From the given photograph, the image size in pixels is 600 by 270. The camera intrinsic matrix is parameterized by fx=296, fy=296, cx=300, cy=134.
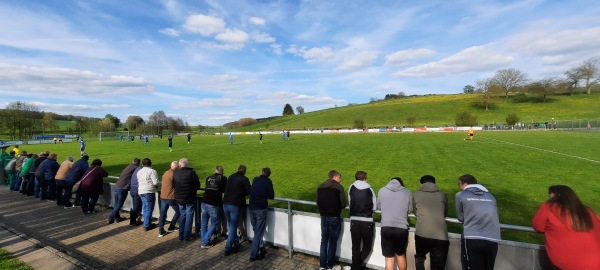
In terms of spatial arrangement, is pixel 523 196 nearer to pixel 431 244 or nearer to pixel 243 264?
pixel 431 244

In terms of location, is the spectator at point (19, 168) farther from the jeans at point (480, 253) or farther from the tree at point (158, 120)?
the tree at point (158, 120)

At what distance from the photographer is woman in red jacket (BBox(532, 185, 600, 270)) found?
3.55 m

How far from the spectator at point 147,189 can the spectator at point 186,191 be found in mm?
1165

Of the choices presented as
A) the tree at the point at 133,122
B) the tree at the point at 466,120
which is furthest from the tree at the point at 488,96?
the tree at the point at 133,122

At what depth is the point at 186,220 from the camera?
7.28 metres

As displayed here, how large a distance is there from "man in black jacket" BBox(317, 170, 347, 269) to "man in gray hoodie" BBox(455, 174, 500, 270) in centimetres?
195

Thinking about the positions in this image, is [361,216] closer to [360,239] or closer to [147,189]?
[360,239]

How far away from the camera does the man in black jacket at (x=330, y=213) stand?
17.8ft

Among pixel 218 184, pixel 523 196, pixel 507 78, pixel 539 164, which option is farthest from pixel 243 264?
pixel 507 78

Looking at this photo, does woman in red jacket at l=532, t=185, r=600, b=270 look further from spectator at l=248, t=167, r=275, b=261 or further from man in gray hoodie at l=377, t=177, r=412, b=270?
spectator at l=248, t=167, r=275, b=261

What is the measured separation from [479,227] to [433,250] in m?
0.81

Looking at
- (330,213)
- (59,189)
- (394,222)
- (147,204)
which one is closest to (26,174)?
(59,189)

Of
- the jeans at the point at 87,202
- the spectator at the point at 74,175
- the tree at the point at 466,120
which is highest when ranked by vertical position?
the tree at the point at 466,120

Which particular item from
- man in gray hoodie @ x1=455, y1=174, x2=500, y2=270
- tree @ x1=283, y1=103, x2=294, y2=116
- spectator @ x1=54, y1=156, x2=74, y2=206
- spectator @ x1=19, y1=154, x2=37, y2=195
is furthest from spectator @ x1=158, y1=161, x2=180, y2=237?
tree @ x1=283, y1=103, x2=294, y2=116
